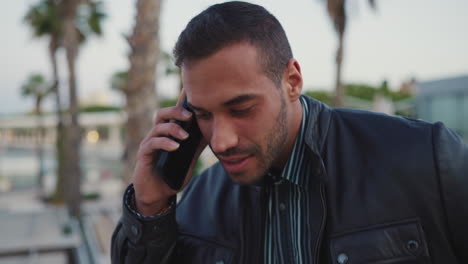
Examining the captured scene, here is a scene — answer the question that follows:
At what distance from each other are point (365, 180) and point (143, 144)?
0.84 meters

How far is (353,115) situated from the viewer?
1.50 m

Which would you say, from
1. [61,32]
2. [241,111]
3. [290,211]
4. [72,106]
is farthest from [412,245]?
[61,32]

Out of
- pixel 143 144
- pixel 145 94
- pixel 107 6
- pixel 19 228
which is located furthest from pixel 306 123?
pixel 107 6

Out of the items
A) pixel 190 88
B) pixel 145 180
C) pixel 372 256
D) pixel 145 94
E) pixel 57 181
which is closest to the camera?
pixel 372 256

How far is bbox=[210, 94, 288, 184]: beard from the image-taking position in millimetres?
1338

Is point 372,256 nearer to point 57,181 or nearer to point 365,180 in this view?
point 365,180

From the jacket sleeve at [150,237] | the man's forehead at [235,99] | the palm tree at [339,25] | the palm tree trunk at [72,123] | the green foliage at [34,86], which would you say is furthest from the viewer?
the green foliage at [34,86]

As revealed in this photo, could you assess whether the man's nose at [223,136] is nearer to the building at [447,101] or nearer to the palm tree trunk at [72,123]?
the palm tree trunk at [72,123]

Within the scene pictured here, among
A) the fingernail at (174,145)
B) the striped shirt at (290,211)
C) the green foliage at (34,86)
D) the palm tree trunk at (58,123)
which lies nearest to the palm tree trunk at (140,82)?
the fingernail at (174,145)

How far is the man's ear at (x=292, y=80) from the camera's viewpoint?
1423 mm

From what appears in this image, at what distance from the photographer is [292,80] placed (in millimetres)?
1438

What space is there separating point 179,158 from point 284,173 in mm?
416

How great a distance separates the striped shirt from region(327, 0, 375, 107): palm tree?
10.1m

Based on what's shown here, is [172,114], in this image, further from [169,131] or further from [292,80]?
[292,80]
